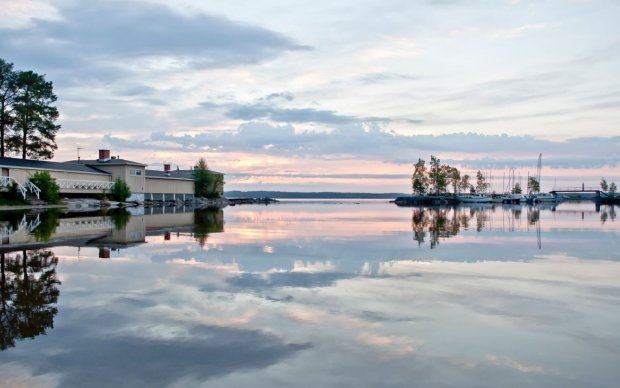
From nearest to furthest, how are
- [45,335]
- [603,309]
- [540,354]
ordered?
[540,354], [45,335], [603,309]

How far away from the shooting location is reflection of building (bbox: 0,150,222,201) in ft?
212

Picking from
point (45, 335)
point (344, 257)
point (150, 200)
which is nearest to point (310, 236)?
point (344, 257)

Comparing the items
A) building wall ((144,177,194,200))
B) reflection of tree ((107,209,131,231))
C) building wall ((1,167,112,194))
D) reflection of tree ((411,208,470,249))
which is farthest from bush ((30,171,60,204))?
reflection of tree ((411,208,470,249))

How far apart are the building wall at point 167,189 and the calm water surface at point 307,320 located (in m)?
77.0

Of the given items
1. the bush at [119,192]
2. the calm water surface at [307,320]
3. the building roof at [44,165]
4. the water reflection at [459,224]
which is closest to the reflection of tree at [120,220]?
the calm water surface at [307,320]

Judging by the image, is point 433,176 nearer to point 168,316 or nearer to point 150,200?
point 150,200

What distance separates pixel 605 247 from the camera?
23.8m

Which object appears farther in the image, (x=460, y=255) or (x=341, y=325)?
(x=460, y=255)

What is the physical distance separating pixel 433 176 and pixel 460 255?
130 meters

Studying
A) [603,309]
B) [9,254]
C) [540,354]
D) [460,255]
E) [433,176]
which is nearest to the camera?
[540,354]

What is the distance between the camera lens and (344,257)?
A: 19438mm

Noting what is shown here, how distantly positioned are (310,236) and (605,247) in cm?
1338

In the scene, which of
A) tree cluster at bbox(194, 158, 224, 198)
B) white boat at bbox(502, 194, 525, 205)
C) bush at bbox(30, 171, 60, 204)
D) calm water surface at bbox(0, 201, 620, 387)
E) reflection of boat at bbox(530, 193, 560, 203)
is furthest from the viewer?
reflection of boat at bbox(530, 193, 560, 203)

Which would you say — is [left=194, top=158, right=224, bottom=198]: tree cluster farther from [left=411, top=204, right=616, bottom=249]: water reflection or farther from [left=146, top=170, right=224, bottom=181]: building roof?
[left=411, top=204, right=616, bottom=249]: water reflection
